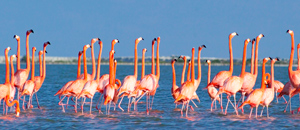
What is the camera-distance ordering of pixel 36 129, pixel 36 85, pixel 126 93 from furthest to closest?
pixel 36 85, pixel 126 93, pixel 36 129

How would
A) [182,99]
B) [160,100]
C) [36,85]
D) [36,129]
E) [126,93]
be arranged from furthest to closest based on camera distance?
[160,100] < [36,85] < [126,93] < [182,99] < [36,129]

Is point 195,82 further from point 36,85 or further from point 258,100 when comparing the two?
point 36,85

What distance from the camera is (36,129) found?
1097 centimetres

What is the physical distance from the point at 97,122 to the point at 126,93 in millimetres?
1990

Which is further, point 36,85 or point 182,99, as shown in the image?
point 36,85

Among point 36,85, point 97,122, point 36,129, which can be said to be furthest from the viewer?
point 36,85

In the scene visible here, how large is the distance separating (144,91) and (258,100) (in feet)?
10.7

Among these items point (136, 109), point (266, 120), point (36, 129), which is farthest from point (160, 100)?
point (36, 129)

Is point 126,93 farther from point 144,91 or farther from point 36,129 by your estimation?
point 36,129

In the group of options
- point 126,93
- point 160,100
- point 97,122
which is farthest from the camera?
point 160,100

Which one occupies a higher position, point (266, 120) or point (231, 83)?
point (231, 83)

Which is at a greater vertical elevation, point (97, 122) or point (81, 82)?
point (81, 82)

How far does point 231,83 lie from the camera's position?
13.0 m

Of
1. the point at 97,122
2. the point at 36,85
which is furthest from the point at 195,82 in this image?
the point at 36,85
